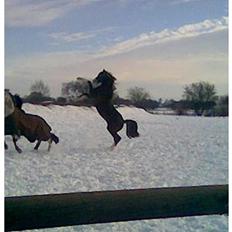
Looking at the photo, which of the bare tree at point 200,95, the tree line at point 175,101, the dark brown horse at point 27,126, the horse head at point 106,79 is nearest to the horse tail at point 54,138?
the dark brown horse at point 27,126

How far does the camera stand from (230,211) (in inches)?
69.0

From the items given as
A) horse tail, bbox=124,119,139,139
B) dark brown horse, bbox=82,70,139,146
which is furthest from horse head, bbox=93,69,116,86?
horse tail, bbox=124,119,139,139

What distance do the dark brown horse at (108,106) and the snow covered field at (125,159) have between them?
0.06ft

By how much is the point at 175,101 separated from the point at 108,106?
23cm

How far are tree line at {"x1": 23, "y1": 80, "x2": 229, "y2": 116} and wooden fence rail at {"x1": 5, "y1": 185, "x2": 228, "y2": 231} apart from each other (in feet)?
0.88

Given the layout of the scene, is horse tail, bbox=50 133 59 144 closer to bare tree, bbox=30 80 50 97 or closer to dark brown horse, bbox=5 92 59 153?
dark brown horse, bbox=5 92 59 153

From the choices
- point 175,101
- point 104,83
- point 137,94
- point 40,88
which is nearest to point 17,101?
point 40,88

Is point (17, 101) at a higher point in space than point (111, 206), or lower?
higher

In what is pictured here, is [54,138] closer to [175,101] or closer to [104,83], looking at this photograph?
[104,83]

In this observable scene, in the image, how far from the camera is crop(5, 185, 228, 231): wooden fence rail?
157 centimetres

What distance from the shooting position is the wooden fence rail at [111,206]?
62.0 inches

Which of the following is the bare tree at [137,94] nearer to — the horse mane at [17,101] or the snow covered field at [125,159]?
the snow covered field at [125,159]

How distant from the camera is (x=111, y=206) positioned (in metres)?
1.64

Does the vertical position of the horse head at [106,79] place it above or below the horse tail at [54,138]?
above
